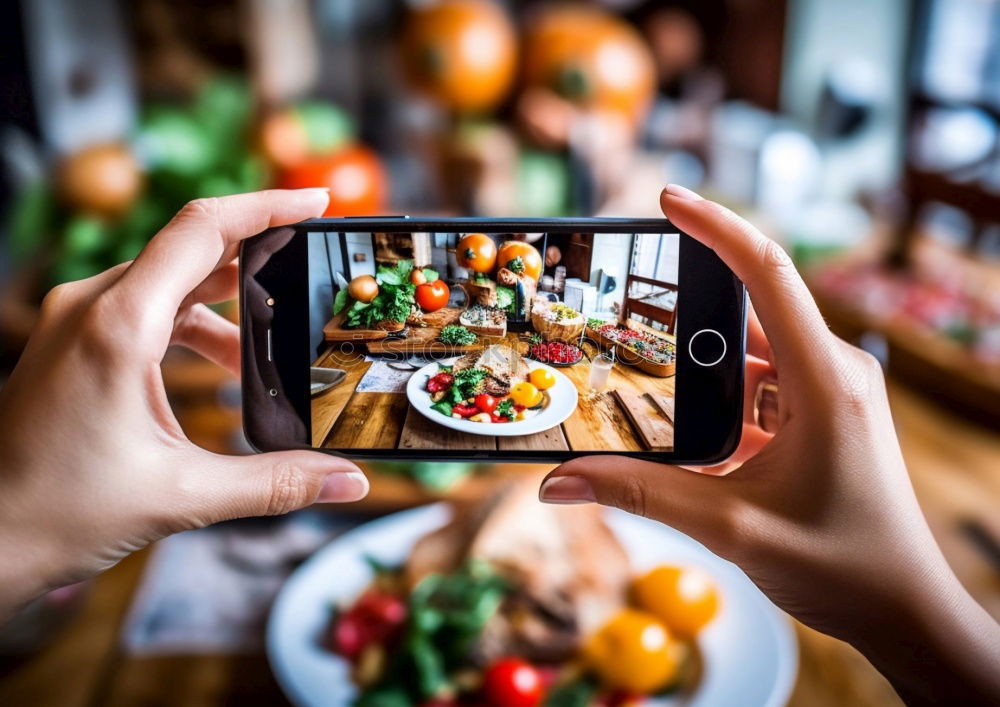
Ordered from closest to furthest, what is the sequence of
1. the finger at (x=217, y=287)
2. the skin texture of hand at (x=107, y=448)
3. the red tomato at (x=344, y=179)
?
the skin texture of hand at (x=107, y=448)
the finger at (x=217, y=287)
the red tomato at (x=344, y=179)

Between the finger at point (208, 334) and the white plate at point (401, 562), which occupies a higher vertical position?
the finger at point (208, 334)

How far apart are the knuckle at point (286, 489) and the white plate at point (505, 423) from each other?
0.08m

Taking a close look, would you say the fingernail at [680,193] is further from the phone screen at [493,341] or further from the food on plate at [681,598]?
the food on plate at [681,598]

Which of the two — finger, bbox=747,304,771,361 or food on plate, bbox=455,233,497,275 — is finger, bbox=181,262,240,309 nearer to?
food on plate, bbox=455,233,497,275

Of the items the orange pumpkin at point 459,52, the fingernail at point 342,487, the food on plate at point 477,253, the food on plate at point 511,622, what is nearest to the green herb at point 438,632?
the food on plate at point 511,622

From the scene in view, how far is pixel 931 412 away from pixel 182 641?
0.97m

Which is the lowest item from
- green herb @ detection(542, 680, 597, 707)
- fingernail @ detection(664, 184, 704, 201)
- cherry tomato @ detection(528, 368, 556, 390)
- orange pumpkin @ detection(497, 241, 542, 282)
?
green herb @ detection(542, 680, 597, 707)

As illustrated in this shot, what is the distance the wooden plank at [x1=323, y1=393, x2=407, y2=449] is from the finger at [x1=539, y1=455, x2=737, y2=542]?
3.8 inches

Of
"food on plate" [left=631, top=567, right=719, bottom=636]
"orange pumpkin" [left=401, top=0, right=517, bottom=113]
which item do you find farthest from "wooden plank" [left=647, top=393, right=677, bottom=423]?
"orange pumpkin" [left=401, top=0, right=517, bottom=113]

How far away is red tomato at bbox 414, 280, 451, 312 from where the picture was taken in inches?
16.5

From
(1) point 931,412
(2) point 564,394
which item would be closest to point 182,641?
(2) point 564,394

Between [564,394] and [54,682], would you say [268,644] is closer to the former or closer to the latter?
[54,682]

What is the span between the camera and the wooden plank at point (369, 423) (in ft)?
1.42

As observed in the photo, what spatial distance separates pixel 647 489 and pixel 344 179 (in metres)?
0.84
